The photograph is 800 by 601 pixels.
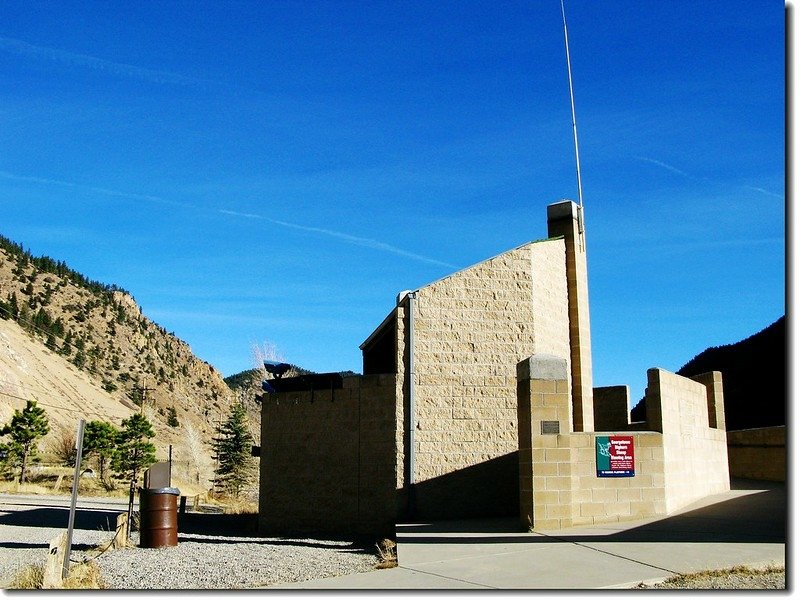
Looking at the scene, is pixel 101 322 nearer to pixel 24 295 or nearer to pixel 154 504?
pixel 24 295

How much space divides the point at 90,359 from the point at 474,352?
81547mm

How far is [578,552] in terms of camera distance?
10.9 metres

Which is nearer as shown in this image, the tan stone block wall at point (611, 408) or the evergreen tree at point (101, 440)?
the tan stone block wall at point (611, 408)

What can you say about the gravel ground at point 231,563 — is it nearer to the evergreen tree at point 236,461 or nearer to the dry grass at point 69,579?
the dry grass at point 69,579

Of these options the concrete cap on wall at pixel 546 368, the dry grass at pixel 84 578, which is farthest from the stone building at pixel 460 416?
the dry grass at pixel 84 578

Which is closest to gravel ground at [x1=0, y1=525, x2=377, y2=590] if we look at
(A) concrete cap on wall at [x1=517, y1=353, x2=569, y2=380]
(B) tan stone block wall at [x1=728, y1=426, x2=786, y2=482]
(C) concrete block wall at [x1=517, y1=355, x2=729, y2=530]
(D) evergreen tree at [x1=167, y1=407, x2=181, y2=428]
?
(C) concrete block wall at [x1=517, y1=355, x2=729, y2=530]

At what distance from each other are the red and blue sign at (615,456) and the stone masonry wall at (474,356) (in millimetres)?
3577

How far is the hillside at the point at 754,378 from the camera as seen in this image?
4994cm

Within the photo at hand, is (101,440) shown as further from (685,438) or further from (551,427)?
(551,427)

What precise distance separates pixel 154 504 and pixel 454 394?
7.05 metres

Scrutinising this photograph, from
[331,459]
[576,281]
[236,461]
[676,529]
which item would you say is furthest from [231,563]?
[236,461]

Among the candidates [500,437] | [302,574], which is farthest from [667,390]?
[302,574]

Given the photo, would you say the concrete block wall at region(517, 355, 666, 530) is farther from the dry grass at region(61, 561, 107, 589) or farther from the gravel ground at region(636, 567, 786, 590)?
the dry grass at region(61, 561, 107, 589)

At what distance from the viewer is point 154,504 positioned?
16.6 meters
